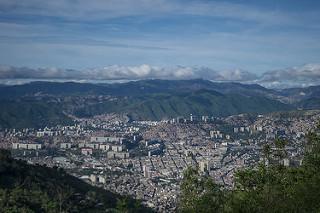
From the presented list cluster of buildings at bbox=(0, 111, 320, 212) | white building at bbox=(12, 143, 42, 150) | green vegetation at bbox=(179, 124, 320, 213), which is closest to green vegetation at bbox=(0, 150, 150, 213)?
cluster of buildings at bbox=(0, 111, 320, 212)

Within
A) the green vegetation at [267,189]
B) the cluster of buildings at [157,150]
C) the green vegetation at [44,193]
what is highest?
the green vegetation at [267,189]

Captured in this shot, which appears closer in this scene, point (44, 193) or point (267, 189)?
point (267, 189)

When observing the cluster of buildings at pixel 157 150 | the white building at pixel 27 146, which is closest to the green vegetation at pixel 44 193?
the cluster of buildings at pixel 157 150

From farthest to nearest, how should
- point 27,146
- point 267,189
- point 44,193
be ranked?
point 27,146 → point 44,193 → point 267,189

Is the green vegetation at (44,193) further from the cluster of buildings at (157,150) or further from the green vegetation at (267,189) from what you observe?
A: the green vegetation at (267,189)

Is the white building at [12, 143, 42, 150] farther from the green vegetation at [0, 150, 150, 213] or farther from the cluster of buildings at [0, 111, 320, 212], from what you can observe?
the green vegetation at [0, 150, 150, 213]

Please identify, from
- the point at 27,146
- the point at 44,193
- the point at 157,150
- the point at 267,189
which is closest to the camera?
the point at 267,189

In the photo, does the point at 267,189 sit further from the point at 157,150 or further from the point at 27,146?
the point at 27,146

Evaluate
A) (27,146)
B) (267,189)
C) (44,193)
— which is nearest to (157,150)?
(27,146)

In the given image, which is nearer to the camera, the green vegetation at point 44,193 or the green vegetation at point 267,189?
the green vegetation at point 267,189
